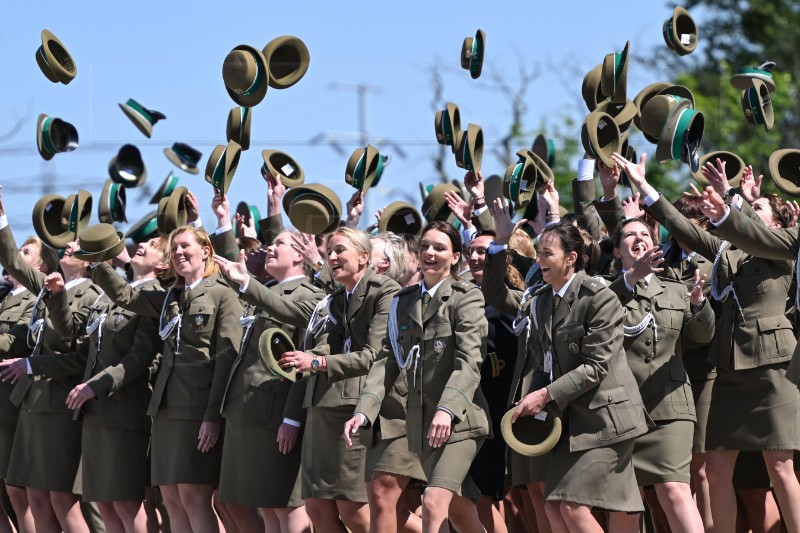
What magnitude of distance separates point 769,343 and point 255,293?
274cm

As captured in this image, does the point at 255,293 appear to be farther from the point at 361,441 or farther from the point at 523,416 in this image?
the point at 523,416

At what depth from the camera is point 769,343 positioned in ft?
24.6

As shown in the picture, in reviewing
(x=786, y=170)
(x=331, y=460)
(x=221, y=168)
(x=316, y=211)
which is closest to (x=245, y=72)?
(x=221, y=168)

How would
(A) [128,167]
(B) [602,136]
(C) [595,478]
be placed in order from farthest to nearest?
1. (A) [128,167]
2. (B) [602,136]
3. (C) [595,478]

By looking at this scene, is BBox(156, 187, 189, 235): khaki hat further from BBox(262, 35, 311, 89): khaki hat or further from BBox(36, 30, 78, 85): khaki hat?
BBox(36, 30, 78, 85): khaki hat

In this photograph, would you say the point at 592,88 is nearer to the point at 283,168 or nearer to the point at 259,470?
the point at 283,168

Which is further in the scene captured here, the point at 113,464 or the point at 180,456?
the point at 113,464

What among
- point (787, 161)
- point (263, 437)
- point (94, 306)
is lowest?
point (263, 437)

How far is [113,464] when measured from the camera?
8836 millimetres

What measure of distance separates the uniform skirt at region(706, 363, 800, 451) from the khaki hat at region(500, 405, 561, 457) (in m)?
1.39

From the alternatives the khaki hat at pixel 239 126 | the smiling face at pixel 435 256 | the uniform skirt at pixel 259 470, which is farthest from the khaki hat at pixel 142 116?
the smiling face at pixel 435 256

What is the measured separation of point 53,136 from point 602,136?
3794 millimetres

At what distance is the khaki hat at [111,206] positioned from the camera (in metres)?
9.48

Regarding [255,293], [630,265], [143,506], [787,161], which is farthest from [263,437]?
[787,161]
